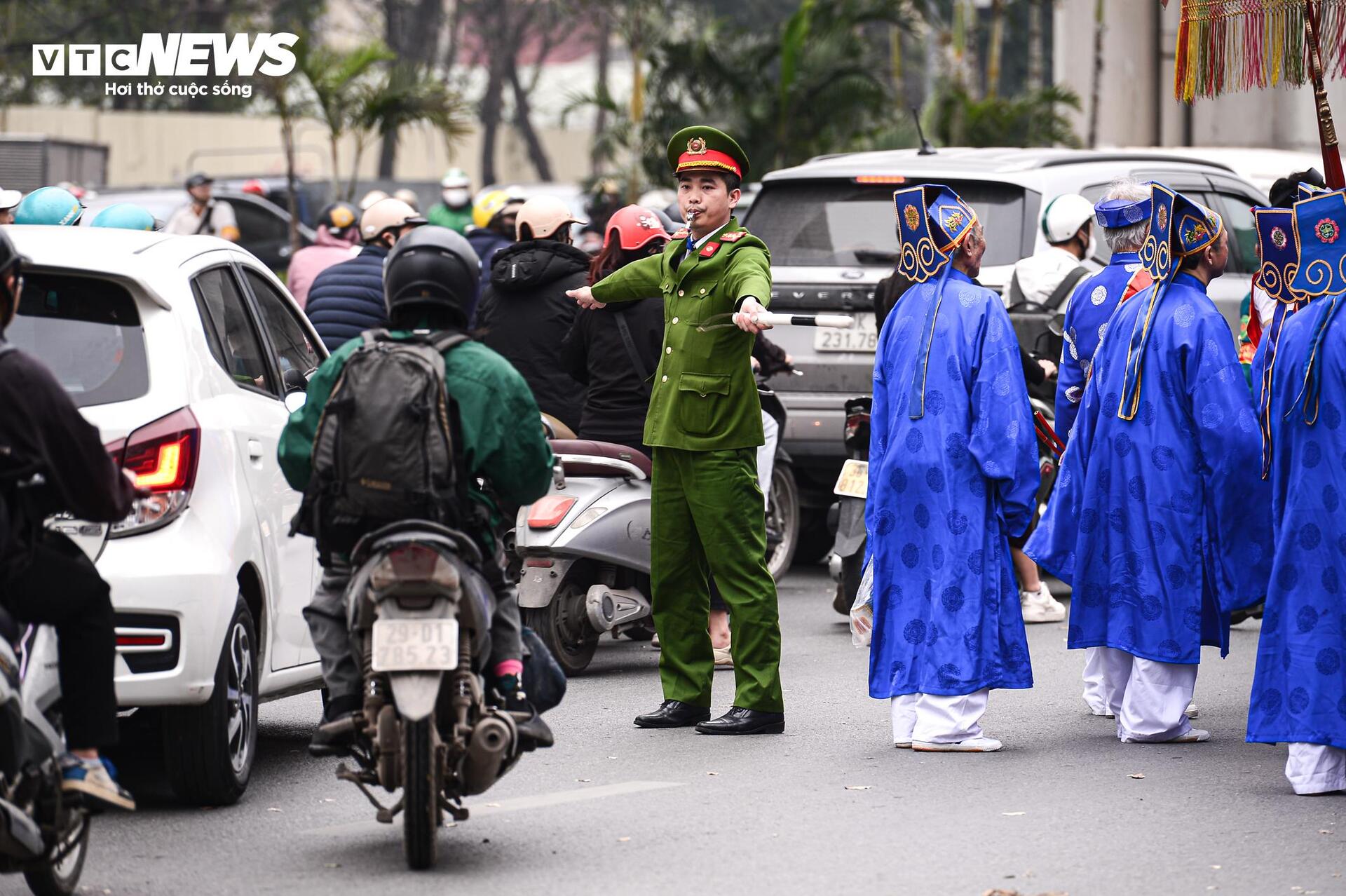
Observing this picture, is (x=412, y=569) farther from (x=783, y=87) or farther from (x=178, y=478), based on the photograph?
(x=783, y=87)

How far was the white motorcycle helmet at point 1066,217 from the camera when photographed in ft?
33.2

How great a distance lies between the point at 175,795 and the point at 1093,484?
3.34 m

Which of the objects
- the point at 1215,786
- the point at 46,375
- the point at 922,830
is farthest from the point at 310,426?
the point at 1215,786

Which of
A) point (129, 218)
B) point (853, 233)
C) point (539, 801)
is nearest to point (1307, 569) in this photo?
point (539, 801)

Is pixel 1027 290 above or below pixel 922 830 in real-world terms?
above

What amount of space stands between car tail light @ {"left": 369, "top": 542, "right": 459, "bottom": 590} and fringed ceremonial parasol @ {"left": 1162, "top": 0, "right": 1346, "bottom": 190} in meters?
4.36

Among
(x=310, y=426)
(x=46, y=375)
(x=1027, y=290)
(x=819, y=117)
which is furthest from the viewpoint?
(x=819, y=117)

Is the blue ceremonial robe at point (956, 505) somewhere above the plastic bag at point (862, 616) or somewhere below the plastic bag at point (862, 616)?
above

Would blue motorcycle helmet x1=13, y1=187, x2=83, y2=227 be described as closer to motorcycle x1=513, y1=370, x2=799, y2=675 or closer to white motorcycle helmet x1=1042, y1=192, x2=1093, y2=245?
motorcycle x1=513, y1=370, x2=799, y2=675

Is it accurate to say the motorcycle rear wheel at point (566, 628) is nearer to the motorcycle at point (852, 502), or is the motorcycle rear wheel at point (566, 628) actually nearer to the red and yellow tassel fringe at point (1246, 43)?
the motorcycle at point (852, 502)

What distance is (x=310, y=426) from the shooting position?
555 cm

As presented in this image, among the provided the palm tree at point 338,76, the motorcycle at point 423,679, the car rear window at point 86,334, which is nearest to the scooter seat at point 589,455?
the car rear window at point 86,334

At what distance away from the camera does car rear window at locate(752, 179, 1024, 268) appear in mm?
10789

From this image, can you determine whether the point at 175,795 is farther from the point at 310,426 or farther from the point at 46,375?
the point at 46,375
